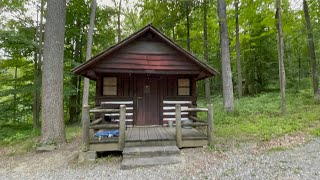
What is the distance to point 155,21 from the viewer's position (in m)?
16.3

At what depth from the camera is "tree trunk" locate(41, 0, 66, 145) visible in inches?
297

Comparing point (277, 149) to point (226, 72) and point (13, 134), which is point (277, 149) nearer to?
point (226, 72)

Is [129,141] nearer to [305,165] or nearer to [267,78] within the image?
[305,165]

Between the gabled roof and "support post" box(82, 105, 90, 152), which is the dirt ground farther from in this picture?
the gabled roof

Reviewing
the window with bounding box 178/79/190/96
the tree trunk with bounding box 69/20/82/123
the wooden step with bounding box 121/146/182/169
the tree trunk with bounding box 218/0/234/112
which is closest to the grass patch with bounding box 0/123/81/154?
the tree trunk with bounding box 69/20/82/123

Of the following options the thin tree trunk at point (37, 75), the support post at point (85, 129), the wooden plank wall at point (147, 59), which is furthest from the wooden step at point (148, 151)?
the thin tree trunk at point (37, 75)

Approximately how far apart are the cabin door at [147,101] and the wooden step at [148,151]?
3.19 m

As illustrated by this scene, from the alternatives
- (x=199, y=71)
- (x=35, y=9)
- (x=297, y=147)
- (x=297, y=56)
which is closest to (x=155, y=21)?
(x=35, y=9)

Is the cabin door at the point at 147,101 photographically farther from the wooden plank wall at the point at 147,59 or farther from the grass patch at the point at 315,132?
the grass patch at the point at 315,132

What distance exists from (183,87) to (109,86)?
130 inches

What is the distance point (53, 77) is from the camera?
7.72 metres

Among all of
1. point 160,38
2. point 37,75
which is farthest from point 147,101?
point 37,75

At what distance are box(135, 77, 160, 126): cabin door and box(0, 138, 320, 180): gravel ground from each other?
306 centimetres

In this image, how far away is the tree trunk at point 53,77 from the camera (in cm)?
755
